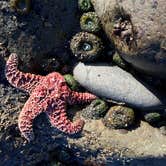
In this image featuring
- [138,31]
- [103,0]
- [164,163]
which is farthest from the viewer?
[164,163]

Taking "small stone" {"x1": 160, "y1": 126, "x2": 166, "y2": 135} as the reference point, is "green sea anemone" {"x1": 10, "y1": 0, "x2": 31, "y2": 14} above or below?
above

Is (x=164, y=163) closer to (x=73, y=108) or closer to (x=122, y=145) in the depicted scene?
(x=122, y=145)

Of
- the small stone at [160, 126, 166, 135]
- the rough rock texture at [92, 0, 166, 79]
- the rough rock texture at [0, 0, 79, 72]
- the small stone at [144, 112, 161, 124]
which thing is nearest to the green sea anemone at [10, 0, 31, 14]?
the rough rock texture at [0, 0, 79, 72]

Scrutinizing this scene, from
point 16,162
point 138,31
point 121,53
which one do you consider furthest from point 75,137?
point 138,31

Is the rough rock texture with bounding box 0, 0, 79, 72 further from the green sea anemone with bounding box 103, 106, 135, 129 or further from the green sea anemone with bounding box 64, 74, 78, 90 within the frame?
the green sea anemone with bounding box 103, 106, 135, 129

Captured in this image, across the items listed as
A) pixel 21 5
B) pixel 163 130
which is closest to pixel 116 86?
pixel 163 130
